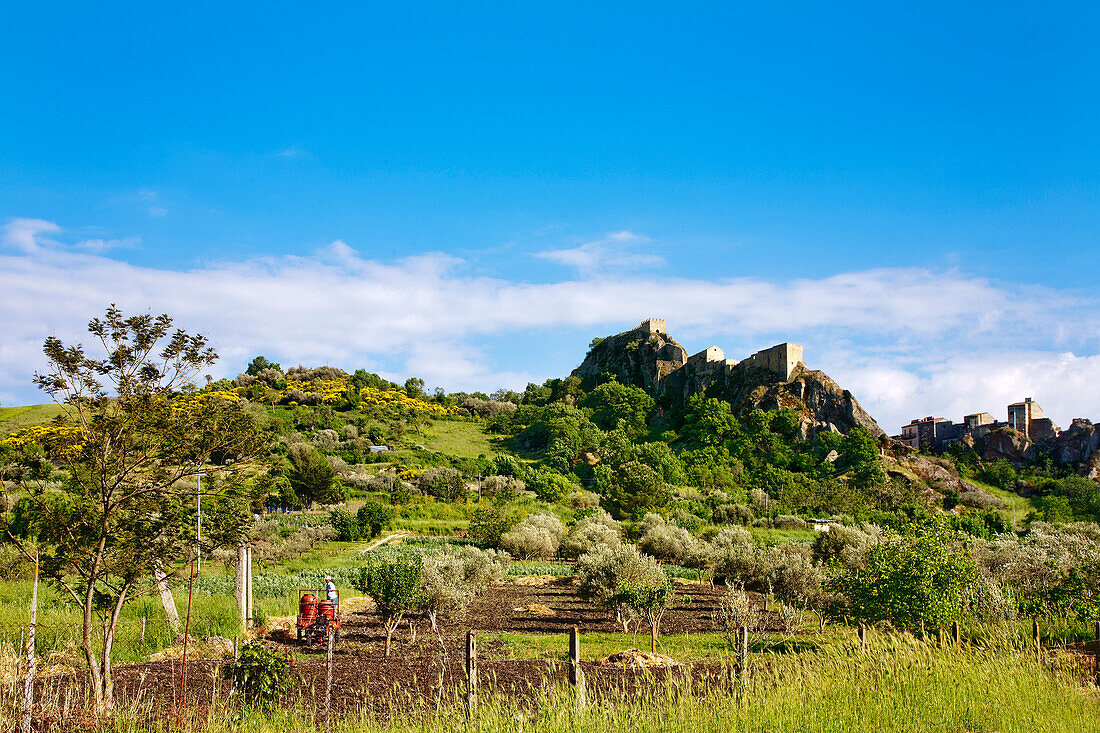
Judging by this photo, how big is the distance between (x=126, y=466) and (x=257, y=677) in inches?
104

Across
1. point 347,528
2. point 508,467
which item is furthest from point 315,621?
point 508,467

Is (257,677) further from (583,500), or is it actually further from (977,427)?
(977,427)

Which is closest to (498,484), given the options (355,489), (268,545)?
(355,489)

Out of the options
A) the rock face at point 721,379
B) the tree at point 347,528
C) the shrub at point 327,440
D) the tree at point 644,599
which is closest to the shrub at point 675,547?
the tree at point 347,528

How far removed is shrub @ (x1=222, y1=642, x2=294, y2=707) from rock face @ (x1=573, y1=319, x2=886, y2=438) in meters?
64.1

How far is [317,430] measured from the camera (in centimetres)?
7119

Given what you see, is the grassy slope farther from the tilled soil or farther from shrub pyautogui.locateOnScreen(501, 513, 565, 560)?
the tilled soil

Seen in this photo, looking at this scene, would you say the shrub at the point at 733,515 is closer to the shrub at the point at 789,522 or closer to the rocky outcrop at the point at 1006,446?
the shrub at the point at 789,522

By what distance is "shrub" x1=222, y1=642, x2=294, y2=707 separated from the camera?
8031mm

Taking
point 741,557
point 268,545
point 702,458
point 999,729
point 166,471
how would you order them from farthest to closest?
point 702,458 < point 268,545 < point 741,557 < point 166,471 < point 999,729

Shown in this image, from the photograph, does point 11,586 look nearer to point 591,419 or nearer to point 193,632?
point 193,632

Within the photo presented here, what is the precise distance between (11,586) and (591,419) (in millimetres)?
70686

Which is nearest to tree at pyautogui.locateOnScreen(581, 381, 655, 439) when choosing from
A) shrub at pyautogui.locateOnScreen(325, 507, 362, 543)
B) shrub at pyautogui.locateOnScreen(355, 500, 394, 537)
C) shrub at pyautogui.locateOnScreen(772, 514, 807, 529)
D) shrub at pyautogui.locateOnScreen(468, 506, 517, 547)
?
shrub at pyautogui.locateOnScreen(772, 514, 807, 529)

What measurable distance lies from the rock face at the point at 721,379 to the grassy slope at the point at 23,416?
6076 centimetres
